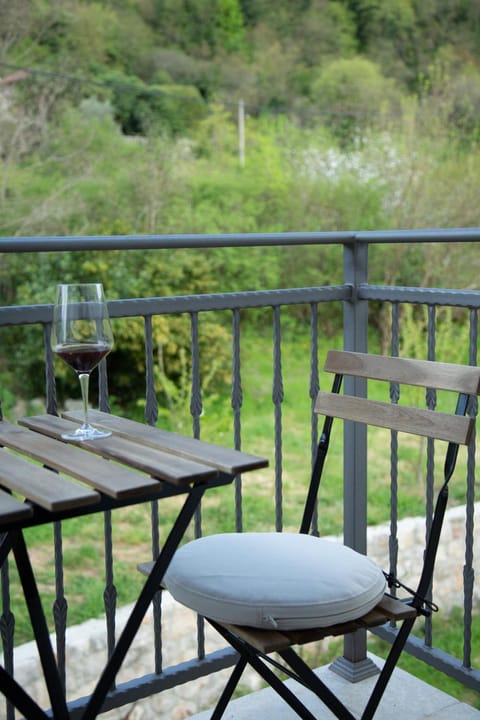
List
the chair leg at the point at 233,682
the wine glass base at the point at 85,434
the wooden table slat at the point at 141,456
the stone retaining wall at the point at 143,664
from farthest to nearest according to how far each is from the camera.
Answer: the stone retaining wall at the point at 143,664
the chair leg at the point at 233,682
the wine glass base at the point at 85,434
the wooden table slat at the point at 141,456

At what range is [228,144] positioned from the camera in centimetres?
1691

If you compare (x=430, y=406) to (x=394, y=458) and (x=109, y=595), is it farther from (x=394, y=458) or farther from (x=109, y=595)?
(x=109, y=595)

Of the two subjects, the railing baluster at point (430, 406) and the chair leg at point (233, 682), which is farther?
the railing baluster at point (430, 406)

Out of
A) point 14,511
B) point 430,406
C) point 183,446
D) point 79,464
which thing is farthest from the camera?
point 430,406

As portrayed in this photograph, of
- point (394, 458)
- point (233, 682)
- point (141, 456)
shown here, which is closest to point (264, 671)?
point (233, 682)

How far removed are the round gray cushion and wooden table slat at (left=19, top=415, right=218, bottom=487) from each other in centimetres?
34

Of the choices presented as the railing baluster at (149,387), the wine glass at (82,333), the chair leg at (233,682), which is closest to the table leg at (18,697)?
the wine glass at (82,333)

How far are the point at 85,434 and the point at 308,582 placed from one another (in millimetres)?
543

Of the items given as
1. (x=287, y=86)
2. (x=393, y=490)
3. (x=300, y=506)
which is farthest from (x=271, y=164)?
(x=393, y=490)

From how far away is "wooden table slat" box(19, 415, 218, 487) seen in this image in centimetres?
137

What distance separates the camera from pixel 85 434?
5.36ft

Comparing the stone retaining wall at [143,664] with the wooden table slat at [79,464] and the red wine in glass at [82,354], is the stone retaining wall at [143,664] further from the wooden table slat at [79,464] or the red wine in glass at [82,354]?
the red wine in glass at [82,354]

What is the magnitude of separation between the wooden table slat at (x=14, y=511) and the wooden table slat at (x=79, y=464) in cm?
12

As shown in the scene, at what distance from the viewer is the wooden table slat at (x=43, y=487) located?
1244 mm
